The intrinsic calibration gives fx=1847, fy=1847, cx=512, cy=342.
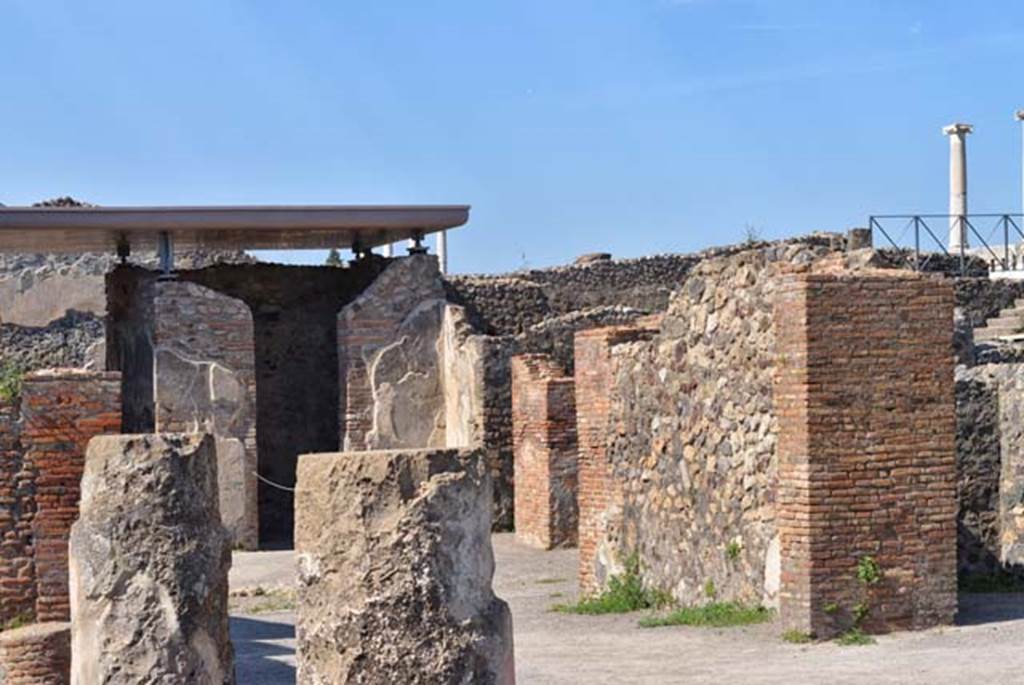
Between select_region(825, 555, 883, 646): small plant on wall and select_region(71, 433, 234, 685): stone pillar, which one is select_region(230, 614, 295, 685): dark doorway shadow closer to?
select_region(71, 433, 234, 685): stone pillar

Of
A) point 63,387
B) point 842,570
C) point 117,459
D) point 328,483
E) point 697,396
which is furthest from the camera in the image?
point 697,396

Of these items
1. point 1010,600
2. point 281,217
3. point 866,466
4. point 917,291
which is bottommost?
point 1010,600

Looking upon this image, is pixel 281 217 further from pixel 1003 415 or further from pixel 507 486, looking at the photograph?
pixel 1003 415

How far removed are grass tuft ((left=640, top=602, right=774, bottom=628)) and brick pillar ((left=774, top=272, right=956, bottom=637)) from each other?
23.1 inches

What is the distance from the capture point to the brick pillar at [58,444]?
1127cm

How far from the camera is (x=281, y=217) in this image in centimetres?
1952

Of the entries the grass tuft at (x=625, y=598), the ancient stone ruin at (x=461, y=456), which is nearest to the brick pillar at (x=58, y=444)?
the ancient stone ruin at (x=461, y=456)

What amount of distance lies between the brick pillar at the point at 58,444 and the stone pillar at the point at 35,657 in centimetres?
97

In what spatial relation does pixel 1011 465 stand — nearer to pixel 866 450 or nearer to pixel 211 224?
pixel 866 450

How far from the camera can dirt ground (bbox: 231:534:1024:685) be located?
29.9 feet

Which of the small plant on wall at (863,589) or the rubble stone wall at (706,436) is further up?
the rubble stone wall at (706,436)

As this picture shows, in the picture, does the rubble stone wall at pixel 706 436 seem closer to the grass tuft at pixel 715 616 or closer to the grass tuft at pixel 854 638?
the grass tuft at pixel 715 616

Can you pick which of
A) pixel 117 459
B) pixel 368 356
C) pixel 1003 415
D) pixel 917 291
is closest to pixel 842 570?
pixel 917 291

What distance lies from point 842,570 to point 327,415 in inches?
466
